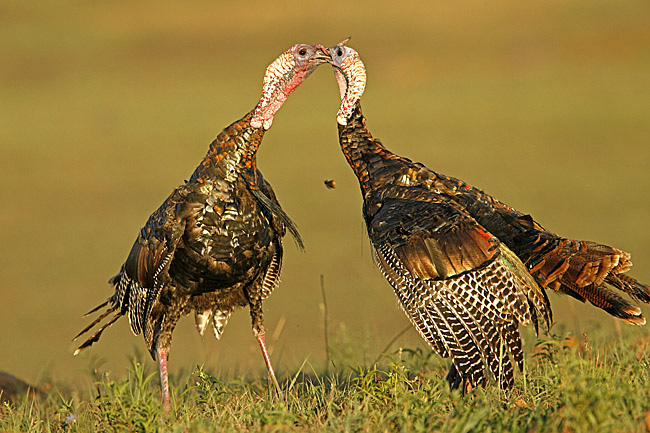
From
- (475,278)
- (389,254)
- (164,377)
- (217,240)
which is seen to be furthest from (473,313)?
(164,377)

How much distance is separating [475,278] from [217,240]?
1519 millimetres

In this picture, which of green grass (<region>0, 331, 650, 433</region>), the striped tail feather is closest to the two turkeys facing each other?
the striped tail feather

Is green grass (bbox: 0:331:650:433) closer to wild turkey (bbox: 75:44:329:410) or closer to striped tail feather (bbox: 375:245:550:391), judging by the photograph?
striped tail feather (bbox: 375:245:550:391)

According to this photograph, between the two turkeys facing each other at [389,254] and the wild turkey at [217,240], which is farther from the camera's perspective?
the wild turkey at [217,240]

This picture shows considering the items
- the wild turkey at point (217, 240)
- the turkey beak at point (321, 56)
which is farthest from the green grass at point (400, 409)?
the turkey beak at point (321, 56)

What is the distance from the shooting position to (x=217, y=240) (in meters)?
4.92

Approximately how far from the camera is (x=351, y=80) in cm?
559

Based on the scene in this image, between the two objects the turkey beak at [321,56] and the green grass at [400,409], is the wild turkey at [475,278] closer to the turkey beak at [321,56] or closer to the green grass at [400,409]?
the green grass at [400,409]

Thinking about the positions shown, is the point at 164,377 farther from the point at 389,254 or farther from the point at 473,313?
the point at 473,313

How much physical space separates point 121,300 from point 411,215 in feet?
6.76

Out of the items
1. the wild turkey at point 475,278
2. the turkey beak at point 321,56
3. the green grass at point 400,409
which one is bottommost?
the green grass at point 400,409

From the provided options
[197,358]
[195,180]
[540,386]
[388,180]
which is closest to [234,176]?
[195,180]

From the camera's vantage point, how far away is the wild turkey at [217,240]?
4.93 metres

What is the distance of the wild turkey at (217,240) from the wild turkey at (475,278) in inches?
29.9
